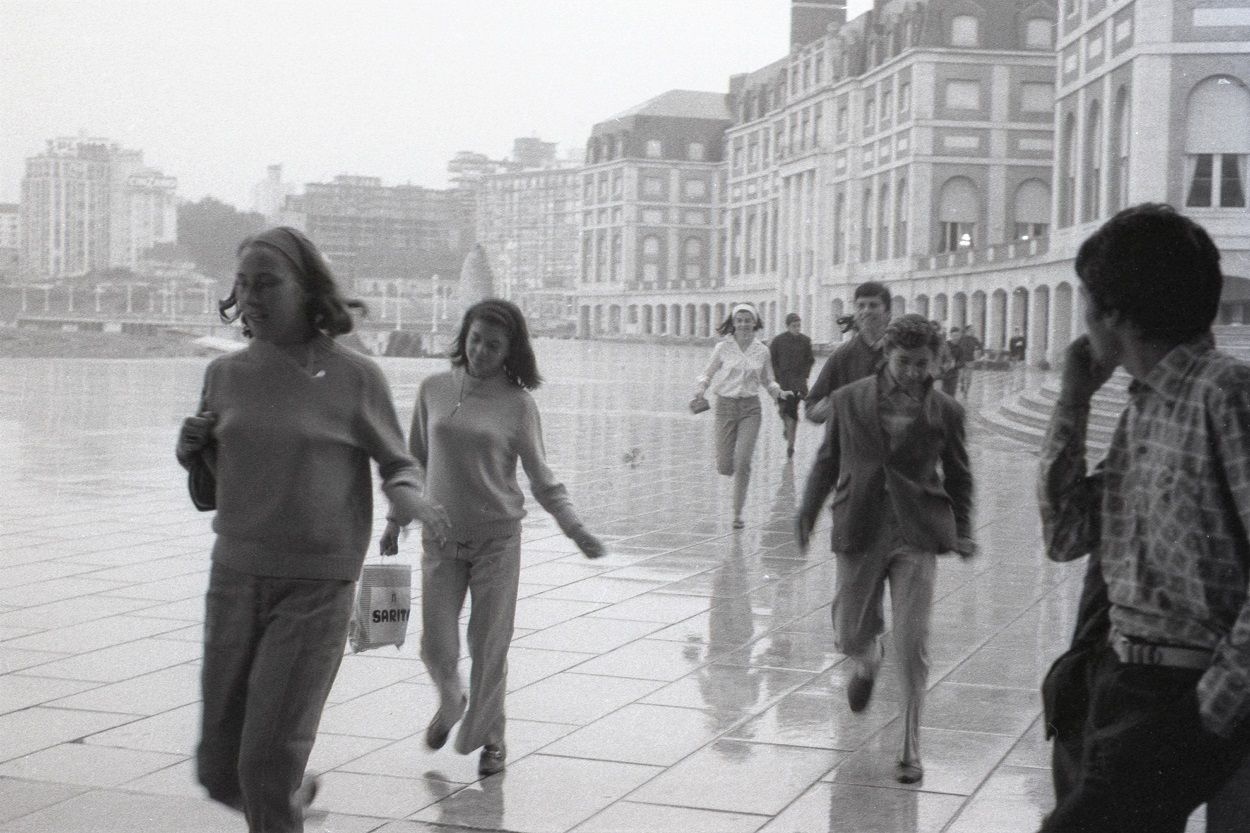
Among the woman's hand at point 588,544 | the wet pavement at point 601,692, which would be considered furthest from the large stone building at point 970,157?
the woman's hand at point 588,544

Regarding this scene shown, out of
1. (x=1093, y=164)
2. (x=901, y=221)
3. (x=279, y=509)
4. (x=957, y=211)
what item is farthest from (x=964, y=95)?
(x=279, y=509)

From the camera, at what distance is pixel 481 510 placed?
5.31 meters

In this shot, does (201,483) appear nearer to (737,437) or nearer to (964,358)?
(737,437)

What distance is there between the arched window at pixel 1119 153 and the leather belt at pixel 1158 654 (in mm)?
40540

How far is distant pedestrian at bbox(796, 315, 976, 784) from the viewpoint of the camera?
5.52 m

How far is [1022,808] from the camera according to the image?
16.5ft

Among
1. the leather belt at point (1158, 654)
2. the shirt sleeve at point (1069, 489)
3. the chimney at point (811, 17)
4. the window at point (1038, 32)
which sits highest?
the chimney at point (811, 17)

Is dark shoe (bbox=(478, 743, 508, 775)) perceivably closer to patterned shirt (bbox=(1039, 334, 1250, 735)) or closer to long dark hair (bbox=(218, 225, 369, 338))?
long dark hair (bbox=(218, 225, 369, 338))

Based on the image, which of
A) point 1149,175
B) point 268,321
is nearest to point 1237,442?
point 268,321

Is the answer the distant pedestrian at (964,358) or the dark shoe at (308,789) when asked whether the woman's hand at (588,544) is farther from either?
the distant pedestrian at (964,358)

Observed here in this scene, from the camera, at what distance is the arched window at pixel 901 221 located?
71.2 meters

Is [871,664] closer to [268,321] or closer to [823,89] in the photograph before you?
[268,321]

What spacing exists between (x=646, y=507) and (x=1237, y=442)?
10.9 meters

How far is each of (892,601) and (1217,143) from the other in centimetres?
3718
